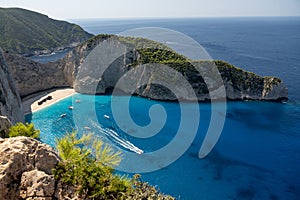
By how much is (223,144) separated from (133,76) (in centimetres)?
3323

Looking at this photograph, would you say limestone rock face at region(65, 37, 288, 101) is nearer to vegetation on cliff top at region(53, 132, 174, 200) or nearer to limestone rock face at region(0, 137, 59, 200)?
vegetation on cliff top at region(53, 132, 174, 200)

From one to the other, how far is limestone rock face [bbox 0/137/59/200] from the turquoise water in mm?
21115

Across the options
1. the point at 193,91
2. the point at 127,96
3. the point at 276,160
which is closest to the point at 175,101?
the point at 193,91

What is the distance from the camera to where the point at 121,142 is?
137ft

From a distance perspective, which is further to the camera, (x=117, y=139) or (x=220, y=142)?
(x=220, y=142)

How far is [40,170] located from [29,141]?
64.9 inches

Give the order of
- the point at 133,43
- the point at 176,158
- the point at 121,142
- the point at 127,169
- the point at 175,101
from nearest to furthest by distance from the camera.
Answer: the point at 127,169, the point at 176,158, the point at 121,142, the point at 175,101, the point at 133,43

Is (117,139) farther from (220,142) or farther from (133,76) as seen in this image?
(133,76)

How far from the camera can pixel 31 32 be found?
143375mm

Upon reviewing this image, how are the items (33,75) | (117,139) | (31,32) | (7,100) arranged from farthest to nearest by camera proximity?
(31,32) < (33,75) < (117,139) < (7,100)

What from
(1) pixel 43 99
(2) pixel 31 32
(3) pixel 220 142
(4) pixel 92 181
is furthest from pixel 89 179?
(2) pixel 31 32

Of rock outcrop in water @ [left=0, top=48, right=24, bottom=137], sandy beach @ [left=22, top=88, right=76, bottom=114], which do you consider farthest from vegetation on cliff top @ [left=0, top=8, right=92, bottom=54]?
rock outcrop in water @ [left=0, top=48, right=24, bottom=137]

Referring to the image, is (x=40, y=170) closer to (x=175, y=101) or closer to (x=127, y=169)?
(x=127, y=169)

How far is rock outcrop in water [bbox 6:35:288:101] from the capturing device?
64188mm
